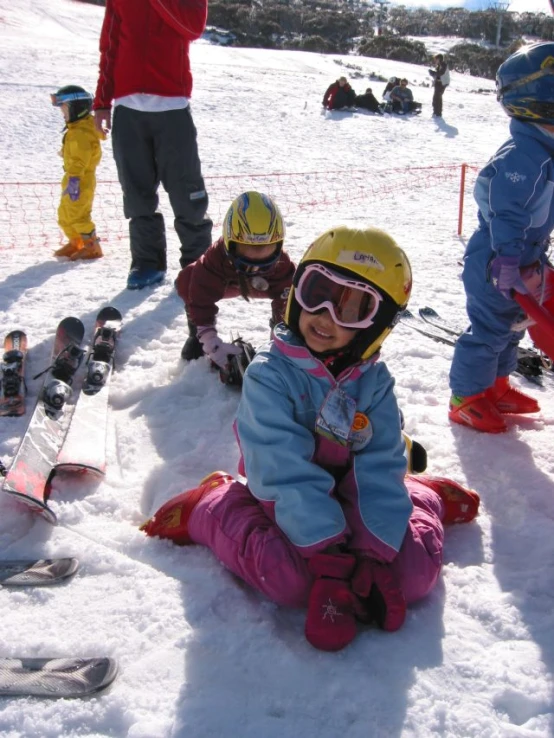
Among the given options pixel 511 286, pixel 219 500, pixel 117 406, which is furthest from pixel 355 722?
pixel 117 406

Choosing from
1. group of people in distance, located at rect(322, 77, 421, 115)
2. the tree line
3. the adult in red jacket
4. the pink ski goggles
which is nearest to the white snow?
the pink ski goggles

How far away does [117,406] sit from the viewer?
379 cm

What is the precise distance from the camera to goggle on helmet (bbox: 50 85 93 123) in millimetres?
6054

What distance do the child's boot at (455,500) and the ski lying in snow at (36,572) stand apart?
147 cm

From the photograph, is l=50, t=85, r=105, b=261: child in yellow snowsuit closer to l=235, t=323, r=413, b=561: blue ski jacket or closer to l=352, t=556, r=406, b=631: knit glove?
l=235, t=323, r=413, b=561: blue ski jacket

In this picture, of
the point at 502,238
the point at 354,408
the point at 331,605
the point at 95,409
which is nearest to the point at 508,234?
the point at 502,238

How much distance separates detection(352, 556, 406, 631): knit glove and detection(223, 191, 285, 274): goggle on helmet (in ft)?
6.86

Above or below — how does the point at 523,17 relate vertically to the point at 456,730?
above

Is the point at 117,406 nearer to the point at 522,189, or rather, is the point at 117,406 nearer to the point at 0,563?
the point at 0,563

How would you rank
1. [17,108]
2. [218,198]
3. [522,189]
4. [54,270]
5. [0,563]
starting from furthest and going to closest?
[17,108], [218,198], [54,270], [522,189], [0,563]

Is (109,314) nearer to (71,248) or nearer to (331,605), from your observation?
(71,248)

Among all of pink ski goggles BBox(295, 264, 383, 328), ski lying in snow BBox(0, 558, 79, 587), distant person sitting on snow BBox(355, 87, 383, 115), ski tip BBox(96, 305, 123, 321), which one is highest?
distant person sitting on snow BBox(355, 87, 383, 115)

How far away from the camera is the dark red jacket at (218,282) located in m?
3.94

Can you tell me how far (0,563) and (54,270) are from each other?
3694 mm
